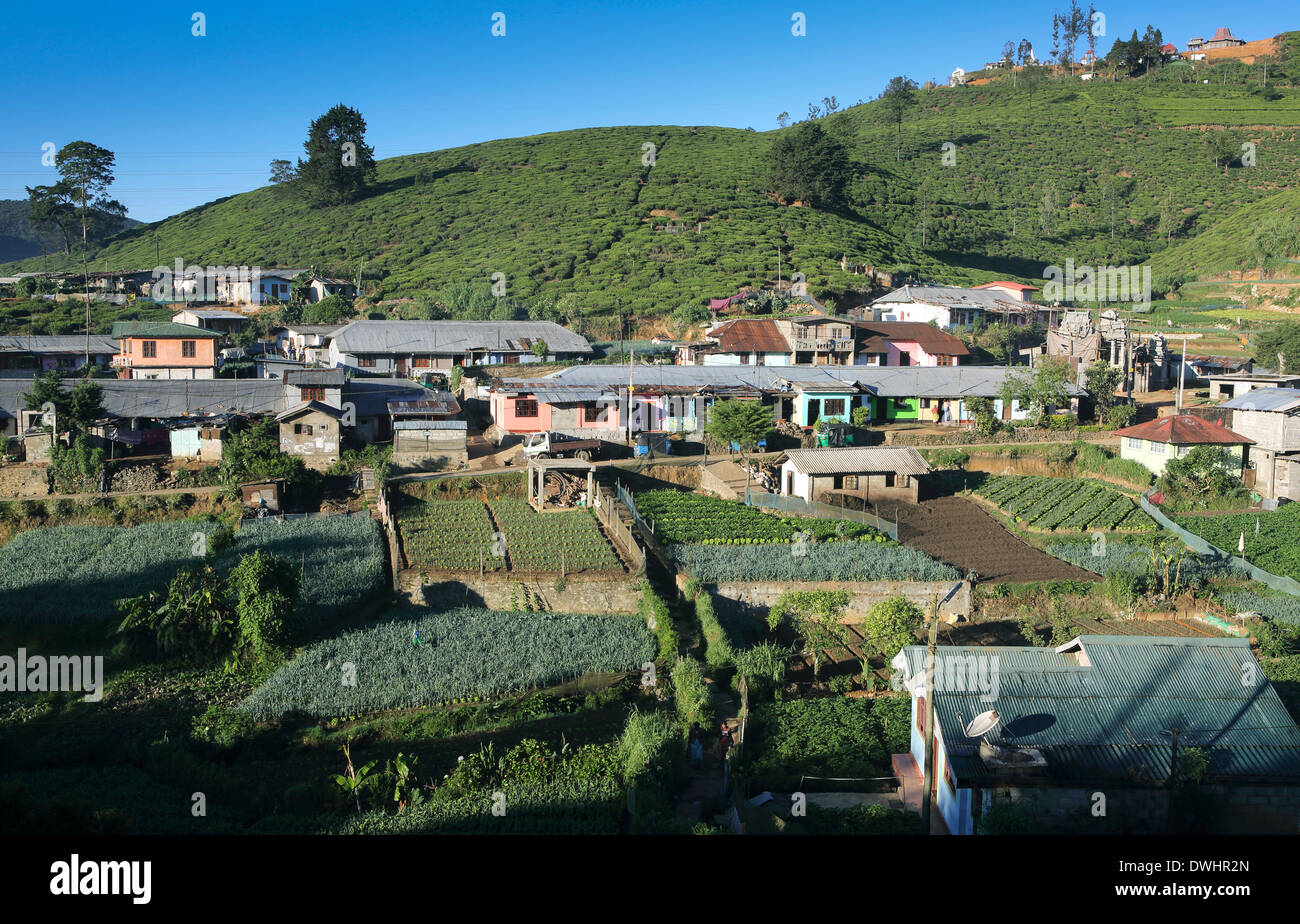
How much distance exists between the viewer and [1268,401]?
34062 mm

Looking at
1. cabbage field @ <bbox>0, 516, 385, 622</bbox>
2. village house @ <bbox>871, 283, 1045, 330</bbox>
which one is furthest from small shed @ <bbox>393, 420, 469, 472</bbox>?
village house @ <bbox>871, 283, 1045, 330</bbox>

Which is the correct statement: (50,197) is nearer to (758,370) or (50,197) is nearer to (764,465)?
(758,370)

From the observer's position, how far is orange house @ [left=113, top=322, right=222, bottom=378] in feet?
141

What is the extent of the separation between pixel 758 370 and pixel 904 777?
93.5 ft

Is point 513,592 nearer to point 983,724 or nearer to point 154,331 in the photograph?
point 983,724

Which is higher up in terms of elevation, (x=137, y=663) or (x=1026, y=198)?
(x=1026, y=198)

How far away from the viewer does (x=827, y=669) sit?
21656mm

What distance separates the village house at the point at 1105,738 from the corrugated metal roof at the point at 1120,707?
0.07 feet

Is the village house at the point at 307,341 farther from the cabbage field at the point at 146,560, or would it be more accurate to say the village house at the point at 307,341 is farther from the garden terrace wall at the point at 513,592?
the garden terrace wall at the point at 513,592

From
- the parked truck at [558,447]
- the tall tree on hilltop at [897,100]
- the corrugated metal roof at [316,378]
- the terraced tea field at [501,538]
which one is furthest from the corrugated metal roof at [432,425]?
the tall tree on hilltop at [897,100]

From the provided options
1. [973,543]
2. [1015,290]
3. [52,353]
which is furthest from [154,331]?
[1015,290]

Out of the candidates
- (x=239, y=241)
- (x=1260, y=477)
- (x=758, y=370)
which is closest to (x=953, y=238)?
(x=758, y=370)

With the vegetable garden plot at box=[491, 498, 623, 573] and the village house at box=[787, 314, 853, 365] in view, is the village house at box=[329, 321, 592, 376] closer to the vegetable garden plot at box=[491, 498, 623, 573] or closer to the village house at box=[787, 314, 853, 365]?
the village house at box=[787, 314, 853, 365]

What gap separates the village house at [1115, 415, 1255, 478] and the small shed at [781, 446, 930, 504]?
8.40m
